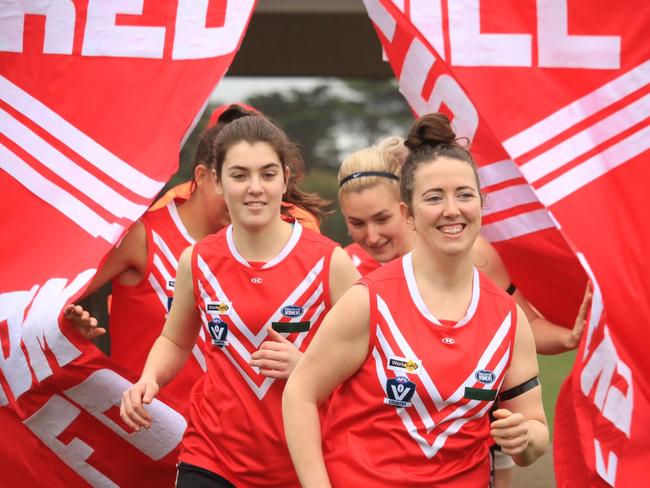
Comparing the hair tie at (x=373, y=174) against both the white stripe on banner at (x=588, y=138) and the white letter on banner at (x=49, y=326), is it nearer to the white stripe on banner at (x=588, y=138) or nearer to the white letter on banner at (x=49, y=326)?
the white stripe on banner at (x=588, y=138)

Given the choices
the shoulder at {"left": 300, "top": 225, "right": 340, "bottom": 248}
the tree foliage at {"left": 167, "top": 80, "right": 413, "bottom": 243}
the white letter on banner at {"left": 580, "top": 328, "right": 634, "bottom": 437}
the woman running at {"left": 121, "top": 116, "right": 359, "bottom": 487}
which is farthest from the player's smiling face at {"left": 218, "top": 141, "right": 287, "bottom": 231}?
the tree foliage at {"left": 167, "top": 80, "right": 413, "bottom": 243}

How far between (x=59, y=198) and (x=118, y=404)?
0.70 m

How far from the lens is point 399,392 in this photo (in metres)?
2.71

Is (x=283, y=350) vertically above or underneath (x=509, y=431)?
above

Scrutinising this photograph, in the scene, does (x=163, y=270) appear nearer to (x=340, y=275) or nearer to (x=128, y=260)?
(x=128, y=260)

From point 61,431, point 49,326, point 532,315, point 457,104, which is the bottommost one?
point 61,431

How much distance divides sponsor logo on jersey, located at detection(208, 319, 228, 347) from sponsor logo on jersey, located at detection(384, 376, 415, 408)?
2.17 feet

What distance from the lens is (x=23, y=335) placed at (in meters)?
3.43

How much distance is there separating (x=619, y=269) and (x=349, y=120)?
17.0 meters

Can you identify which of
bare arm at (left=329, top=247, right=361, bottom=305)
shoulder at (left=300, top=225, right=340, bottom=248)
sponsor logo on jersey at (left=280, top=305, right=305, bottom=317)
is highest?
shoulder at (left=300, top=225, right=340, bottom=248)

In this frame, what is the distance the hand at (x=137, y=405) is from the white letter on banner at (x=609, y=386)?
1.24m

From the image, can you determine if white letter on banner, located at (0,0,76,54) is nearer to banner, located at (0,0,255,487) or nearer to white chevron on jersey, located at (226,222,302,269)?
banner, located at (0,0,255,487)

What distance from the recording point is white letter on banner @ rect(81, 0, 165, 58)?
3.80 m

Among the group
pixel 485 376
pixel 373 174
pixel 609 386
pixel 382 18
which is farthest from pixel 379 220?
pixel 485 376
